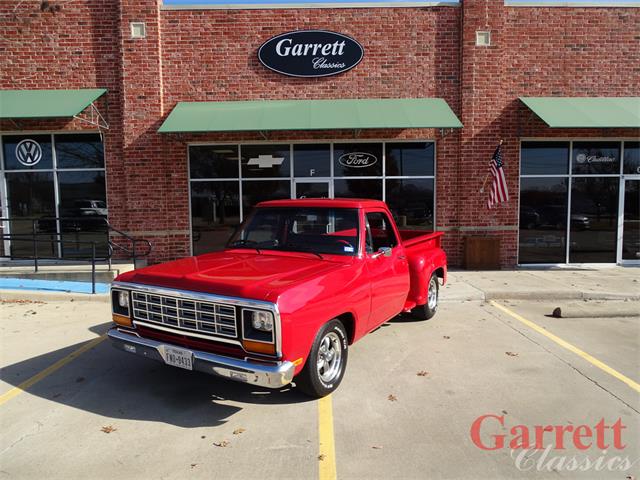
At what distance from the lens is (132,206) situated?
35.8 feet

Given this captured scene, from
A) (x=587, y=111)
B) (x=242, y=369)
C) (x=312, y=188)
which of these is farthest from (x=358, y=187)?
(x=242, y=369)

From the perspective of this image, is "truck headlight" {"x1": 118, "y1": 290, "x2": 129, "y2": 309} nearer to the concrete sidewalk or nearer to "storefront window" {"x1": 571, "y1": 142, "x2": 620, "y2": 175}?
the concrete sidewalk

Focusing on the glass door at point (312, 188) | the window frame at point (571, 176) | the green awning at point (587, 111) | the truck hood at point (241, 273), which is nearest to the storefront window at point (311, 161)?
the glass door at point (312, 188)

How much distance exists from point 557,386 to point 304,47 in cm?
939

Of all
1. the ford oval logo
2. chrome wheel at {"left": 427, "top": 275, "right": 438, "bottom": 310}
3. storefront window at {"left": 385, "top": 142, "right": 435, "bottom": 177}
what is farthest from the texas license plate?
storefront window at {"left": 385, "top": 142, "right": 435, "bottom": 177}

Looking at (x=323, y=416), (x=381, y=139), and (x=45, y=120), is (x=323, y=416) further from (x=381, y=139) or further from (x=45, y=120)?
(x=45, y=120)

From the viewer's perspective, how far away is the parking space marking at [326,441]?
Answer: 295 centimetres

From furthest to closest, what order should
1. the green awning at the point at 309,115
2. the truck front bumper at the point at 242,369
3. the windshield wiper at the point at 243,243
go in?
the green awning at the point at 309,115, the windshield wiper at the point at 243,243, the truck front bumper at the point at 242,369

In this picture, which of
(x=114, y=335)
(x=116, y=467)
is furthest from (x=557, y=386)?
(x=114, y=335)

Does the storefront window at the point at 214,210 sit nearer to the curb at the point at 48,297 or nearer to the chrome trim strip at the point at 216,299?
the curb at the point at 48,297

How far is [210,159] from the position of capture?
11.1 m

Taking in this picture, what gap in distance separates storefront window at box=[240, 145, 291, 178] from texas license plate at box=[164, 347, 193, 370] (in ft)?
26.1

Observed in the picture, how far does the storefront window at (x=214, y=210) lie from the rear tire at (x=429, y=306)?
604cm

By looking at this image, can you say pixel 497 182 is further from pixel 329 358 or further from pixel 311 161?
pixel 329 358
